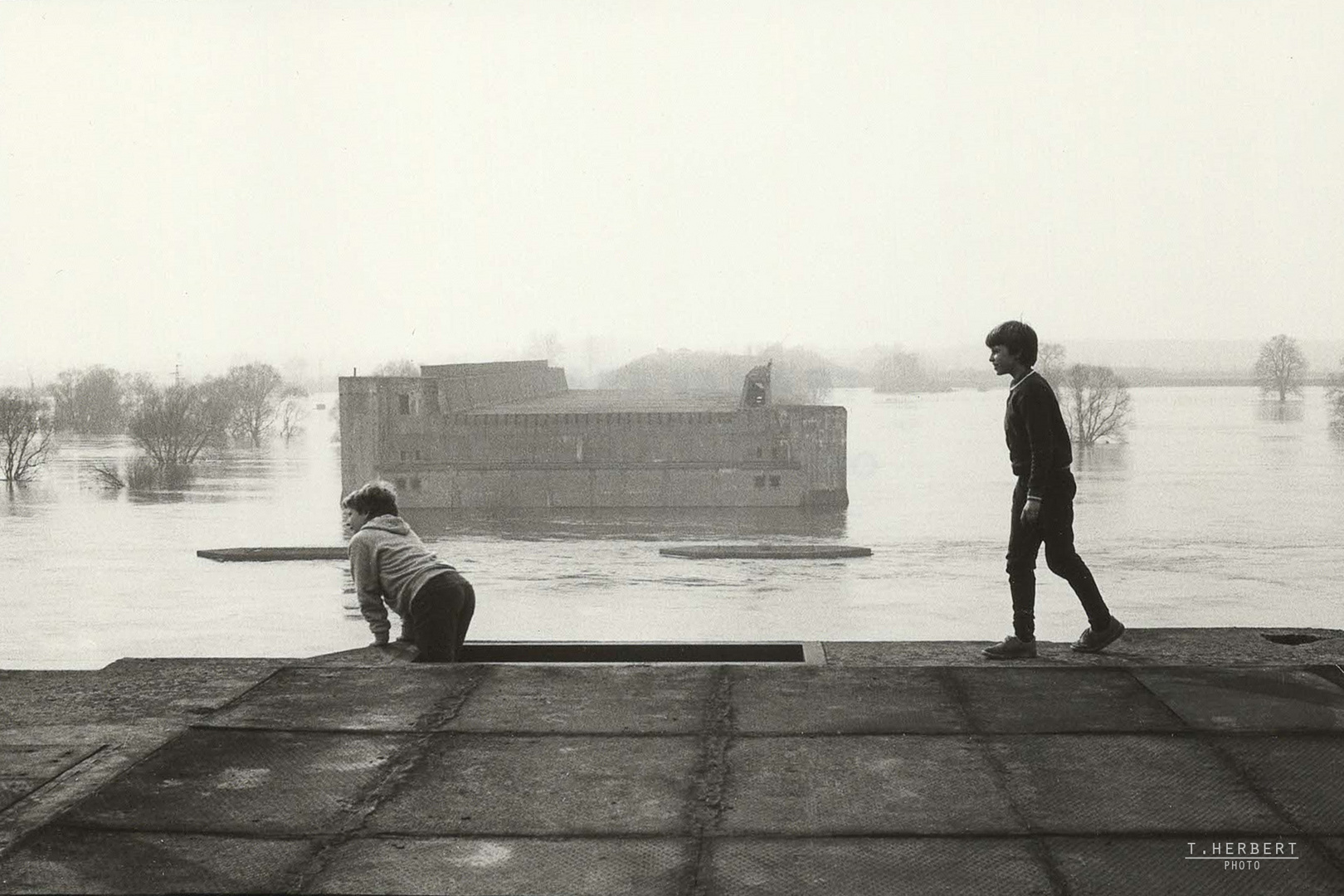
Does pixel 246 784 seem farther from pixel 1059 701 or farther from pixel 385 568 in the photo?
pixel 1059 701

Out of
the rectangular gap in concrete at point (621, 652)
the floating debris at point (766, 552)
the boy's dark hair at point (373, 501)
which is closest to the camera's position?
the boy's dark hair at point (373, 501)

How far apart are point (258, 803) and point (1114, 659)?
337cm

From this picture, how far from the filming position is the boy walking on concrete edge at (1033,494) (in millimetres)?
5289

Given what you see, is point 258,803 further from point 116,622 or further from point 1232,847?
point 116,622

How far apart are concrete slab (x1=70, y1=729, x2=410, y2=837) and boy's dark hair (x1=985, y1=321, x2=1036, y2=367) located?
2.79 meters

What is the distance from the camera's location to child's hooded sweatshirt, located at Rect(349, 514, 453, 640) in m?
5.87

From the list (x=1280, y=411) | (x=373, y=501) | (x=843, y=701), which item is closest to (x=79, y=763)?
(x=373, y=501)

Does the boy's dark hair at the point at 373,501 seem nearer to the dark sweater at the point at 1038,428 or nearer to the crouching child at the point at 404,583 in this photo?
the crouching child at the point at 404,583

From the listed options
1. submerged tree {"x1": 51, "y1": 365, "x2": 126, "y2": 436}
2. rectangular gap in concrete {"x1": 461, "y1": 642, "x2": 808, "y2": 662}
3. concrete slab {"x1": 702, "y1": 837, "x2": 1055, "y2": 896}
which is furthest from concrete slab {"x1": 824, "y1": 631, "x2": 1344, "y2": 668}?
submerged tree {"x1": 51, "y1": 365, "x2": 126, "y2": 436}

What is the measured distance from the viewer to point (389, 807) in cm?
376

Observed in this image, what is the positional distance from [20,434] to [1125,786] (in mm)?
82555

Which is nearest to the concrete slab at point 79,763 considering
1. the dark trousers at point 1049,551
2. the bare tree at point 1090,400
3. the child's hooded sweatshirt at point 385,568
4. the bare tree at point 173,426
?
the child's hooded sweatshirt at point 385,568

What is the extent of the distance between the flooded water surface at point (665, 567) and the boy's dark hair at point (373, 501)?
31006 mm

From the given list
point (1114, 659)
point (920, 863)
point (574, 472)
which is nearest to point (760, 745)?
point (920, 863)
